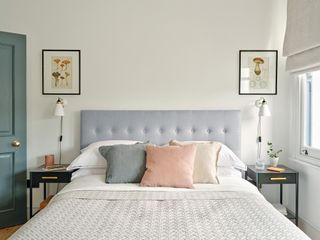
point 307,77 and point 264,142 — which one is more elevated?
point 307,77

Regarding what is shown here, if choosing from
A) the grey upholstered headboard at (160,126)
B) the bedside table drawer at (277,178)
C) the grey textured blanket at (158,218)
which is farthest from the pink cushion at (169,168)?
the bedside table drawer at (277,178)

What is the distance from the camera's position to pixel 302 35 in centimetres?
288

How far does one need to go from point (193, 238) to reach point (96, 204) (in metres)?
0.80

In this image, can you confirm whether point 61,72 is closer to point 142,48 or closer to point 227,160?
point 142,48

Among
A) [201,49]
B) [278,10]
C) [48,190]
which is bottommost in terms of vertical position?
[48,190]

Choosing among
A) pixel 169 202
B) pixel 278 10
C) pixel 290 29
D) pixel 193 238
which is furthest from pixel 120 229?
pixel 278 10

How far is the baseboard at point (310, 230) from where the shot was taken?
2.96 metres

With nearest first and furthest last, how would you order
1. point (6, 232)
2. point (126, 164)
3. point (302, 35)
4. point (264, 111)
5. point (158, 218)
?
1. point (158, 218)
2. point (126, 164)
3. point (302, 35)
4. point (6, 232)
5. point (264, 111)

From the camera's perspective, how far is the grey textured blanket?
1.58 m

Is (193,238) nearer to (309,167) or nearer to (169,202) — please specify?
(169,202)

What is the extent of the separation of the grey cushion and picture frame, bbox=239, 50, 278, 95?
57.1 inches

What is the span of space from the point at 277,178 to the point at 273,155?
33 centimetres

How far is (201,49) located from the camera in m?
3.49

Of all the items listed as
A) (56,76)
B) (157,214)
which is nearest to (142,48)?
(56,76)
